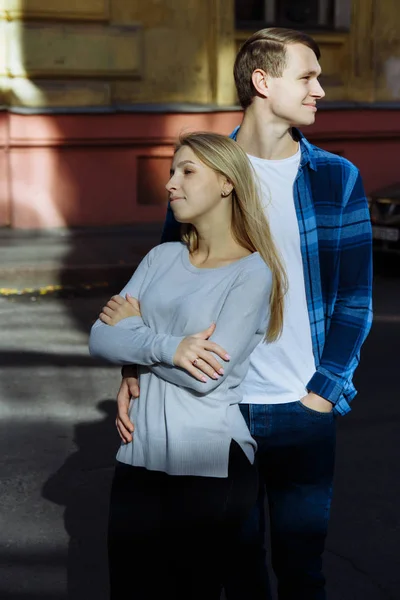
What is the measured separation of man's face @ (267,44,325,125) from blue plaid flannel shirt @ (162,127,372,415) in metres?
0.13

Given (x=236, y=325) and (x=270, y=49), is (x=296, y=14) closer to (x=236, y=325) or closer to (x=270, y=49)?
(x=270, y=49)

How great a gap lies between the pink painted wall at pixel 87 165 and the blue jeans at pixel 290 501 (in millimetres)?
9735

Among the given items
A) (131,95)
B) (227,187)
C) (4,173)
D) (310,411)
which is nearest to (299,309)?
(310,411)

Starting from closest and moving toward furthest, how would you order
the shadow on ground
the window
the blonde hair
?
the blonde hair, the shadow on ground, the window

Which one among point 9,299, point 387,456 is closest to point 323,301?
point 387,456

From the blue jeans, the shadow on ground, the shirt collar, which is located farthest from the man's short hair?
the shadow on ground

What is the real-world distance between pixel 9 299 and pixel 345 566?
19.9ft

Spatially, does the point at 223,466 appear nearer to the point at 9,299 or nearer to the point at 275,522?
the point at 275,522

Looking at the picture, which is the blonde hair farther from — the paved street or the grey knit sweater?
the paved street

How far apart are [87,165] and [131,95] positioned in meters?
1.07

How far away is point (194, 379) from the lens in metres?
2.35

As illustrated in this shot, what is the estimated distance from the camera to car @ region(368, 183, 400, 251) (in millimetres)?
10867

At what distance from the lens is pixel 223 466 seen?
238 cm

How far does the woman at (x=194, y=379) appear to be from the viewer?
93.3 inches
